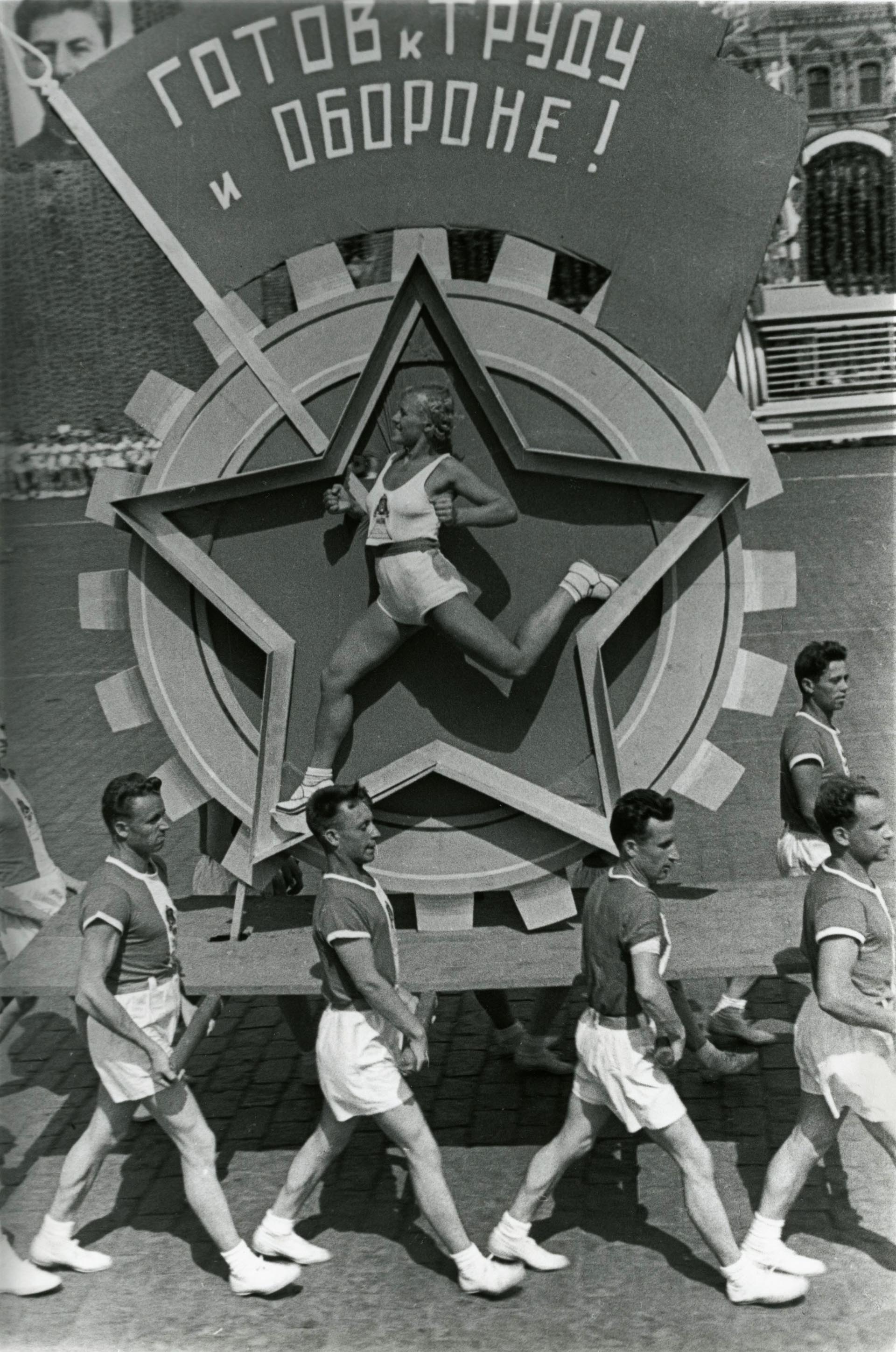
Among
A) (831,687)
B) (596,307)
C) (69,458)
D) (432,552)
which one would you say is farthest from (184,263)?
(69,458)

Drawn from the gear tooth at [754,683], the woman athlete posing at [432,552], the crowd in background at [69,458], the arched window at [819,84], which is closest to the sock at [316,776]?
the woman athlete posing at [432,552]

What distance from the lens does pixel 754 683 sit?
21.5 feet

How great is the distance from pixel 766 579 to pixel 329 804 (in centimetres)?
205

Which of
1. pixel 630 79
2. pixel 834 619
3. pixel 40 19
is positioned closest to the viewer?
pixel 630 79

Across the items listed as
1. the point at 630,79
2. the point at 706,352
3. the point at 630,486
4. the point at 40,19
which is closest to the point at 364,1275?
the point at 630,486

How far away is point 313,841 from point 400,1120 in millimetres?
1426

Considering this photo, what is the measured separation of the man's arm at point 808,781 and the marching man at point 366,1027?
198 cm

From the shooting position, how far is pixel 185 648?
670cm

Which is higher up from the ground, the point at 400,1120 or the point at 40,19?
the point at 40,19

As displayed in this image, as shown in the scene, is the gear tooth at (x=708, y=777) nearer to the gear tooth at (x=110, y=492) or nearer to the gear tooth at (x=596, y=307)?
the gear tooth at (x=596, y=307)

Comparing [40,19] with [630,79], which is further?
[40,19]

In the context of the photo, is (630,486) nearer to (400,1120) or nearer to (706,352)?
(706,352)

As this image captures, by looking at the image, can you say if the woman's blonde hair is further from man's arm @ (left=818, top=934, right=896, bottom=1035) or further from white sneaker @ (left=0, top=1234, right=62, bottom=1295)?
white sneaker @ (left=0, top=1234, right=62, bottom=1295)

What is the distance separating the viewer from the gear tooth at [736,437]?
6348 millimetres
